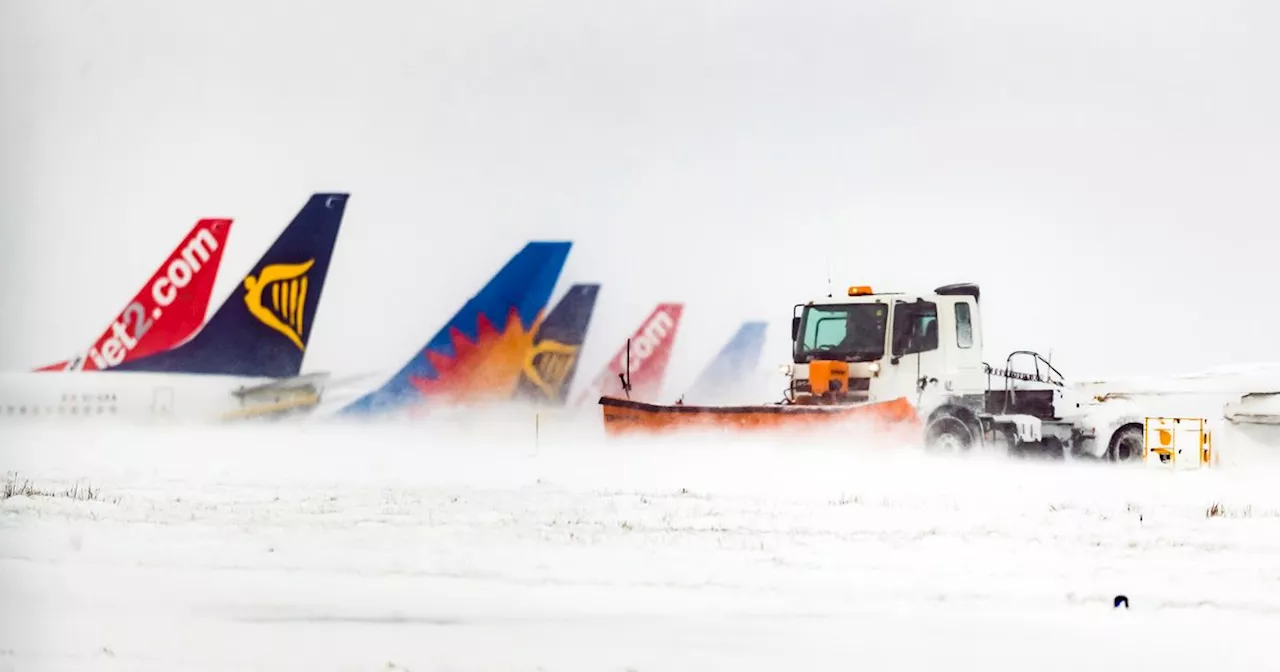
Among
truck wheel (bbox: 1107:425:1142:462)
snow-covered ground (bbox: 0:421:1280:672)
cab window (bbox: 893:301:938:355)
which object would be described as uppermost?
cab window (bbox: 893:301:938:355)

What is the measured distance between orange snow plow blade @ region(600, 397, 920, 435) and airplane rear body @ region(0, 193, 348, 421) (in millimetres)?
1212

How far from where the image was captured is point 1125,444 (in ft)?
10.8

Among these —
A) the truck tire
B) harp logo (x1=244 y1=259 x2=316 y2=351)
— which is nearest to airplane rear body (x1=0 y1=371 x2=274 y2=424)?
harp logo (x1=244 y1=259 x2=316 y2=351)

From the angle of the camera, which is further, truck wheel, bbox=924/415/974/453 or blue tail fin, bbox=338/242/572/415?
blue tail fin, bbox=338/242/572/415

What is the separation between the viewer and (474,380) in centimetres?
346

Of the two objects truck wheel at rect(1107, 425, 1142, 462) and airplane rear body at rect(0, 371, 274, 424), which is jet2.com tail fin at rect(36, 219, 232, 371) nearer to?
airplane rear body at rect(0, 371, 274, 424)

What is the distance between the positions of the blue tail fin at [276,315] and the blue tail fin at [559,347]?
84 cm

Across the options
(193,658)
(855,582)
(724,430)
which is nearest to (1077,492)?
(855,582)

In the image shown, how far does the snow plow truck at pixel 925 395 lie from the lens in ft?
10.8

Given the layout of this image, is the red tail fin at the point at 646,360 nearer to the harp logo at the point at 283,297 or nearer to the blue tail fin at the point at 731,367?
the blue tail fin at the point at 731,367

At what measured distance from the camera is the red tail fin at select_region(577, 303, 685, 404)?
3.32 meters

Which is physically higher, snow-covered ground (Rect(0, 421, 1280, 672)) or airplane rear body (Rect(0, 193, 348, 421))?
airplane rear body (Rect(0, 193, 348, 421))

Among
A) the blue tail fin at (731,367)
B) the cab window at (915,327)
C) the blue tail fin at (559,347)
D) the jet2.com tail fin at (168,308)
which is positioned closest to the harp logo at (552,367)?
the blue tail fin at (559,347)

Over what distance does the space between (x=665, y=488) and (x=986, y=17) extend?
2.03 metres
